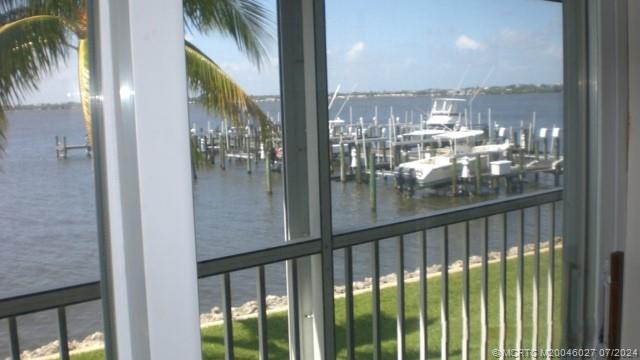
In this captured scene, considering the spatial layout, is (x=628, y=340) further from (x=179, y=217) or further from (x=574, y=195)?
(x=179, y=217)

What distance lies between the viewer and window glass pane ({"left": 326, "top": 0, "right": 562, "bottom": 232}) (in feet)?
8.59

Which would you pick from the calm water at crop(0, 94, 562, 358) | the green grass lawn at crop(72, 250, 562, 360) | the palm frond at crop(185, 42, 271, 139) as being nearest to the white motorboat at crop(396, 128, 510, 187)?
the green grass lawn at crop(72, 250, 562, 360)

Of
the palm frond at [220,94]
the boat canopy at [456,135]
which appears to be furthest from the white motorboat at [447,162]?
the palm frond at [220,94]

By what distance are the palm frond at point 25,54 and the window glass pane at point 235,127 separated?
0.19m

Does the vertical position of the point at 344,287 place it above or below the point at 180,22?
below

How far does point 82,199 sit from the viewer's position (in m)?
0.78

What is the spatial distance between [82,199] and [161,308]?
21cm

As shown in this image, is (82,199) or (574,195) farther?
(574,195)

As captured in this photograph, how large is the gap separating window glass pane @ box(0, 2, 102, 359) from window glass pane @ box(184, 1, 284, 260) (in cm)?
14

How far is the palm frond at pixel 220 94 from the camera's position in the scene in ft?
3.03

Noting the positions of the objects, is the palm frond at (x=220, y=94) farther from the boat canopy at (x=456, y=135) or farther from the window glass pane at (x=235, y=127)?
the boat canopy at (x=456, y=135)

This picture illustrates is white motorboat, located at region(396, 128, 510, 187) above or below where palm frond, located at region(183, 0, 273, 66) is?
below

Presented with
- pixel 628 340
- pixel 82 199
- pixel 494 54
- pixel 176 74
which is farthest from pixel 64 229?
pixel 494 54

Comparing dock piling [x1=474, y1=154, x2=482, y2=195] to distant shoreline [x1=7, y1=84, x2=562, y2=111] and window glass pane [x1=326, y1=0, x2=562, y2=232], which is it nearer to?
window glass pane [x1=326, y1=0, x2=562, y2=232]
